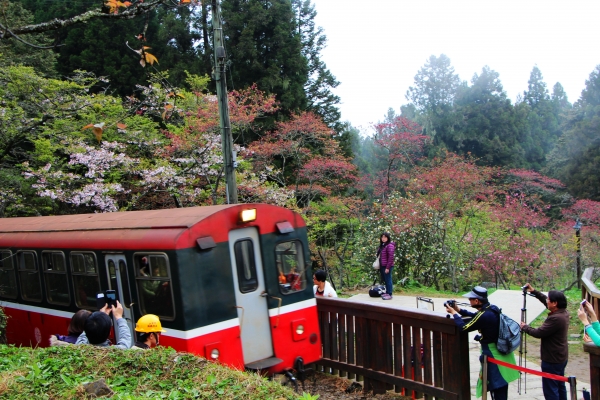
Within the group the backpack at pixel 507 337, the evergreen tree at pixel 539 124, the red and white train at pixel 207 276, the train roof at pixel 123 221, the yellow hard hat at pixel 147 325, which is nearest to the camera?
the yellow hard hat at pixel 147 325

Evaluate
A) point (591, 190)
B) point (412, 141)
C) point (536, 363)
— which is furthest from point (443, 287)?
point (591, 190)

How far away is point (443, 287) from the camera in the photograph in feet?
60.4

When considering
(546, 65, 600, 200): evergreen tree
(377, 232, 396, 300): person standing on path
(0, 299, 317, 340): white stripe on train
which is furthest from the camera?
(546, 65, 600, 200): evergreen tree

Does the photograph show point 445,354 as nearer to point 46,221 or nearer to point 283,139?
point 46,221

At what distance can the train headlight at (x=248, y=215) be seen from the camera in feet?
23.4

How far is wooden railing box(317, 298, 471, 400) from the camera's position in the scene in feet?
19.8

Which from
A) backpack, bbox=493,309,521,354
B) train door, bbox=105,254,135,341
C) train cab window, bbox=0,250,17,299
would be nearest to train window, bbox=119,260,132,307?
train door, bbox=105,254,135,341

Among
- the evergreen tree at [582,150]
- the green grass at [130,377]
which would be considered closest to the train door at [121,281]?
the green grass at [130,377]

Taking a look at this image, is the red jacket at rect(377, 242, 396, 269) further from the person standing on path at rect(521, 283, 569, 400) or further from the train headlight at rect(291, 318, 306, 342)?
the person standing on path at rect(521, 283, 569, 400)

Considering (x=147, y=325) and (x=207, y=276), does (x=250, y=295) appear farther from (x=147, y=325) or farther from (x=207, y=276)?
(x=147, y=325)

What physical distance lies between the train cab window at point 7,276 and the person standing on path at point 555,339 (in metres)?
8.98

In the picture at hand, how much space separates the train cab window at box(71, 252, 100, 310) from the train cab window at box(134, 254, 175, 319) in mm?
1169

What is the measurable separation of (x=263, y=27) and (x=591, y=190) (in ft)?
71.2

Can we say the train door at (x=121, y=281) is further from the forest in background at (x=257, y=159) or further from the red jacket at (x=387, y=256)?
the red jacket at (x=387, y=256)
